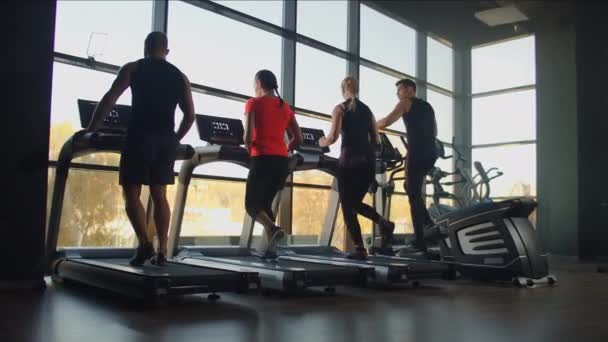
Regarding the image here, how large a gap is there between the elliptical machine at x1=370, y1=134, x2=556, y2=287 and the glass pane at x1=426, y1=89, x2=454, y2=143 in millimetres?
4872

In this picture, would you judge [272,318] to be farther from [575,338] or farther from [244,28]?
[244,28]

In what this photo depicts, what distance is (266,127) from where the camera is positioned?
3.73 metres

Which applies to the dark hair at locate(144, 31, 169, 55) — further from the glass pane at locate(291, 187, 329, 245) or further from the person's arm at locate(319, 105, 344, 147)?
the glass pane at locate(291, 187, 329, 245)

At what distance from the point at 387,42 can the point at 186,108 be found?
5755mm

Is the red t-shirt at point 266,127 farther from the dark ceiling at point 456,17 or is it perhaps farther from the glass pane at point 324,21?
the dark ceiling at point 456,17

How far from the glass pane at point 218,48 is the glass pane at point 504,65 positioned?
173 inches

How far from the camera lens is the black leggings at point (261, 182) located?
3.71 m

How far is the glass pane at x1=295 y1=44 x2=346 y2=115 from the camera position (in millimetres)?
7000

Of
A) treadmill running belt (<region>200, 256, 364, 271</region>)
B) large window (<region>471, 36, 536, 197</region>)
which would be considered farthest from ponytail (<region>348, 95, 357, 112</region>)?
large window (<region>471, 36, 536, 197</region>)

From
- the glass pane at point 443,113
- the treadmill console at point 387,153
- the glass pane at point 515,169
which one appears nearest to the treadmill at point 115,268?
the treadmill console at point 387,153

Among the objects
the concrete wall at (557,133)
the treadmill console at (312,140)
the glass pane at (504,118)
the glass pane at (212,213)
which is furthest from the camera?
the glass pane at (504,118)

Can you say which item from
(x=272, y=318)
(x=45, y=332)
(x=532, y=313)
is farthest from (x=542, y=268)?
(x=45, y=332)

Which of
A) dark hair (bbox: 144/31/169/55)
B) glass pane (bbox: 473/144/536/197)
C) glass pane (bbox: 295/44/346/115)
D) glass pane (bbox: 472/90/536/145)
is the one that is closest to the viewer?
dark hair (bbox: 144/31/169/55)

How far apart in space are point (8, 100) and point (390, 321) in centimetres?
249
